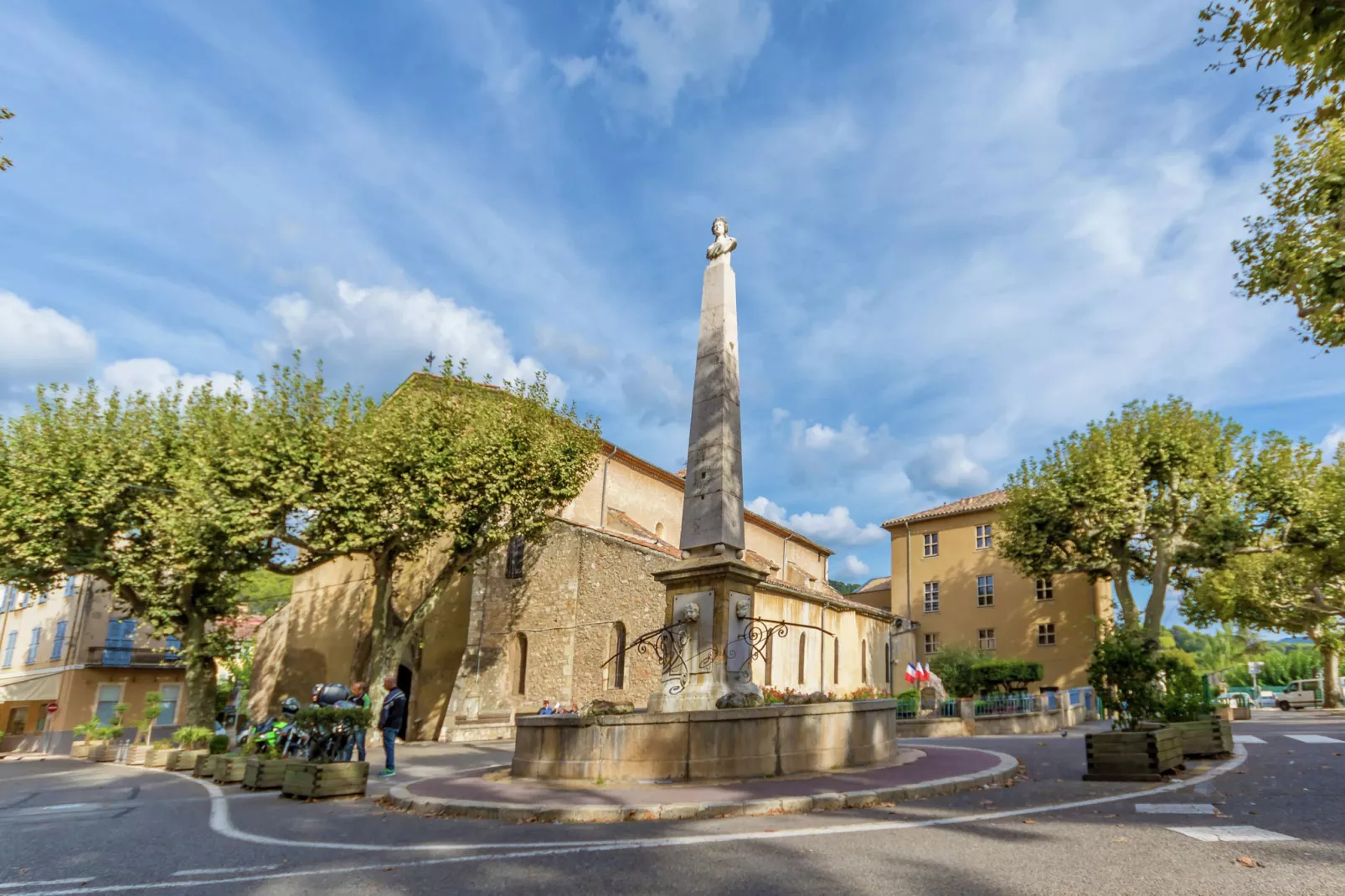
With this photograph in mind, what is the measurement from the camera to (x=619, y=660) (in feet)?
80.0

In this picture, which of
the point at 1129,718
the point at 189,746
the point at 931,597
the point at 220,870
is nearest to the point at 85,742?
the point at 189,746

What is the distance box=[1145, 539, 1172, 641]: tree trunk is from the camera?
26766 mm

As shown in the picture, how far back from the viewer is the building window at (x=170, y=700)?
3522 centimetres

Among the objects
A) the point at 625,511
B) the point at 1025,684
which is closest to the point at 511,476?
the point at 625,511

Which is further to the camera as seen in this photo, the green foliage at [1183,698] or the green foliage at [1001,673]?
the green foliage at [1001,673]

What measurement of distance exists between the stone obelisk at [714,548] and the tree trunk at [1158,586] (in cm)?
2155

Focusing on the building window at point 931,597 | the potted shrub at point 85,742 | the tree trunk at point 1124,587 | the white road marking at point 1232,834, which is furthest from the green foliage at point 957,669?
the potted shrub at point 85,742

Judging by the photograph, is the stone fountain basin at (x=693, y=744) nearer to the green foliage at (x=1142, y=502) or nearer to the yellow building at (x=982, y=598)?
the green foliage at (x=1142, y=502)

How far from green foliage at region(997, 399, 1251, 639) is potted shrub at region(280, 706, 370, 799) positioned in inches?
970

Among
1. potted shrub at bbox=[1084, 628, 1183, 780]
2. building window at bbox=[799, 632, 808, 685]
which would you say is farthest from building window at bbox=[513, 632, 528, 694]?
potted shrub at bbox=[1084, 628, 1183, 780]

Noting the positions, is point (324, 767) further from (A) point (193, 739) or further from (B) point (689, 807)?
(A) point (193, 739)

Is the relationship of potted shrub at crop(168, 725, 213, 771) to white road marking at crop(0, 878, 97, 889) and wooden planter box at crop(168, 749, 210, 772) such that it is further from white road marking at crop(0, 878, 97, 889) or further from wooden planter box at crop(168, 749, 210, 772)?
white road marking at crop(0, 878, 97, 889)

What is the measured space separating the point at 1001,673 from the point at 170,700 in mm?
36115

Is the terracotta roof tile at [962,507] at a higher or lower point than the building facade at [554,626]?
higher
